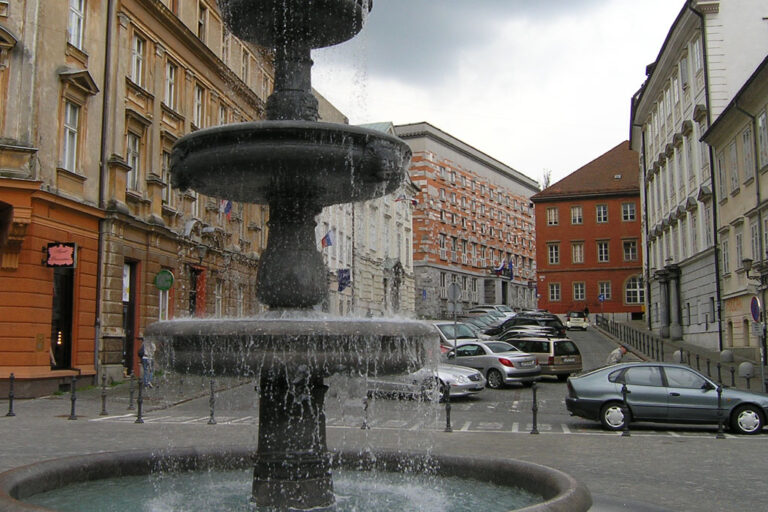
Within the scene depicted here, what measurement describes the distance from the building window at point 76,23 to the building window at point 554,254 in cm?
6015

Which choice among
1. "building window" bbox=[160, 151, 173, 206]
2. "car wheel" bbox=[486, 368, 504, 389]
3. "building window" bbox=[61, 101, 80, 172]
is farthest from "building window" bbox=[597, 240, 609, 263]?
"building window" bbox=[61, 101, 80, 172]

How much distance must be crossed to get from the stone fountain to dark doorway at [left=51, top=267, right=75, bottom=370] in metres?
15.8

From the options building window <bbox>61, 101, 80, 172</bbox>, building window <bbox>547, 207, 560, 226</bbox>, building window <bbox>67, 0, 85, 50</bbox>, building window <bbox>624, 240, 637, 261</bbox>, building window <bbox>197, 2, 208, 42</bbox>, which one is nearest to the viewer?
building window <bbox>61, 101, 80, 172</bbox>

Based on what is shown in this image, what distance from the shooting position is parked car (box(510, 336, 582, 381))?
26422 mm

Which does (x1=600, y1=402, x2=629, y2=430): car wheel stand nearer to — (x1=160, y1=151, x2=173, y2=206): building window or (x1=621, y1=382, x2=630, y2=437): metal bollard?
(x1=621, y1=382, x2=630, y2=437): metal bollard

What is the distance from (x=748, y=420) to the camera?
15211 mm

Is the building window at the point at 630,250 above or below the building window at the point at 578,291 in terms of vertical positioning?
above

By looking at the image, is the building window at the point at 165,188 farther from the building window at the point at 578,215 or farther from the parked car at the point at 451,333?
the building window at the point at 578,215

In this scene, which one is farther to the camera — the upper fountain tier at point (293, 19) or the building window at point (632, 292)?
the building window at point (632, 292)

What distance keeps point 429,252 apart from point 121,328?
53342 mm

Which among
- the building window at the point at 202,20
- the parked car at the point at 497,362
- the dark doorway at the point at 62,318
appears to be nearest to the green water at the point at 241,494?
the dark doorway at the point at 62,318

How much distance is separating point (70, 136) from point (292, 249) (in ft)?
57.8

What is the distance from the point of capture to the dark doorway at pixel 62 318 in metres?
20.8

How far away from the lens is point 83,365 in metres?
21.7
